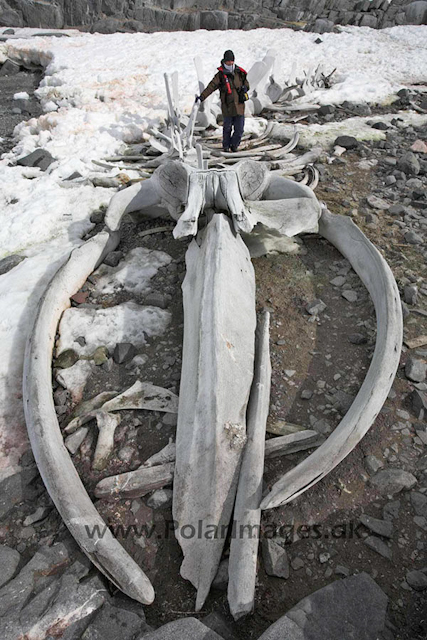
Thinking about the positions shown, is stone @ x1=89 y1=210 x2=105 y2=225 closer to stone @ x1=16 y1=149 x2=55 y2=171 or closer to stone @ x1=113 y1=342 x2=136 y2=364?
stone @ x1=16 y1=149 x2=55 y2=171

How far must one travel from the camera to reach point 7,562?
2.39 metres

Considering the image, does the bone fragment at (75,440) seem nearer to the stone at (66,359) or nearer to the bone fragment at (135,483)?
the bone fragment at (135,483)

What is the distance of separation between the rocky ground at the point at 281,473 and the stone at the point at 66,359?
0.02 metres

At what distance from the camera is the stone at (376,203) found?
18.5 feet

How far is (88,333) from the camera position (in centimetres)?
382

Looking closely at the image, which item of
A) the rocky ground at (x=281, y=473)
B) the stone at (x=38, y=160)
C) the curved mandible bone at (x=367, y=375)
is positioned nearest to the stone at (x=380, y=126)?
the rocky ground at (x=281, y=473)

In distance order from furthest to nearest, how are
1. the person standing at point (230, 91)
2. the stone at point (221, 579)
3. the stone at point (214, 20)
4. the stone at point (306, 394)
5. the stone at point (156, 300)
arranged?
the stone at point (214, 20) → the person standing at point (230, 91) → the stone at point (156, 300) → the stone at point (306, 394) → the stone at point (221, 579)

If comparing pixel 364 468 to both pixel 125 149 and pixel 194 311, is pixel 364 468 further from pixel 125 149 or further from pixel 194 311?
pixel 125 149

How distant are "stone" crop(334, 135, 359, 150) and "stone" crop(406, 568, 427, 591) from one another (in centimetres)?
665

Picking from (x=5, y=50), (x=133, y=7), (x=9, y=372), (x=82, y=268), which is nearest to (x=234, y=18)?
(x=133, y=7)

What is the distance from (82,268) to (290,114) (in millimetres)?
6748

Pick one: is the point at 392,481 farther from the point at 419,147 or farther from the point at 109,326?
the point at 419,147

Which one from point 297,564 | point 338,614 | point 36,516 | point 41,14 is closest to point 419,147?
point 297,564

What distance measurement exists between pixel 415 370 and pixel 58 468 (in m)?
2.65
